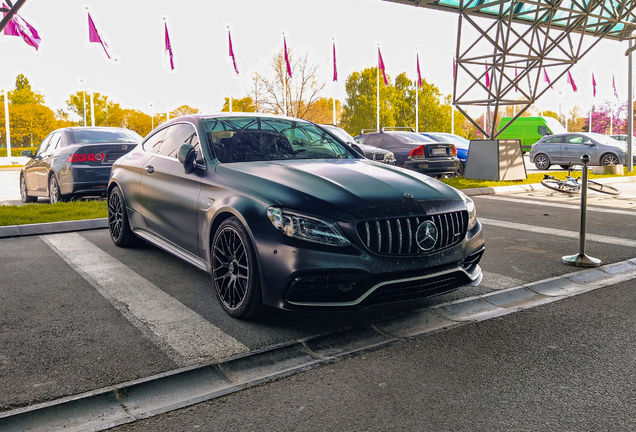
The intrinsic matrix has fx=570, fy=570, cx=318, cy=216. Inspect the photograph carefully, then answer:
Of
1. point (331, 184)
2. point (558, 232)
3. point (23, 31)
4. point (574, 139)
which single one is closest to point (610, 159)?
point (574, 139)

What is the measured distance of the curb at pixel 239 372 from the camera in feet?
9.12

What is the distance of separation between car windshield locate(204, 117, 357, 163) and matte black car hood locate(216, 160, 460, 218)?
242 millimetres

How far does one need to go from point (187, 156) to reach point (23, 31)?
65.2 feet

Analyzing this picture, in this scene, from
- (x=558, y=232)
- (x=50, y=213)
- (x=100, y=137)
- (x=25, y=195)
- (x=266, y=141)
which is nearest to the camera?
(x=266, y=141)

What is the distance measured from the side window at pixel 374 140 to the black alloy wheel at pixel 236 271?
500 inches

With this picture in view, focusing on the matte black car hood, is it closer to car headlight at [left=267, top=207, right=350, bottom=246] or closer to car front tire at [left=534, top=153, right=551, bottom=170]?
car headlight at [left=267, top=207, right=350, bottom=246]

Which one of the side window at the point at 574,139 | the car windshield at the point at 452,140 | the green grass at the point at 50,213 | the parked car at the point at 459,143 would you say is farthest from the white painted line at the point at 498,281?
the side window at the point at 574,139

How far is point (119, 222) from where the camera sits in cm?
665

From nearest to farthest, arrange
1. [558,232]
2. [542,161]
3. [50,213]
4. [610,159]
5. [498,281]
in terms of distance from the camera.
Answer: [498,281]
[558,232]
[50,213]
[610,159]
[542,161]

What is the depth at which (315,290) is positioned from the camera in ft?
12.0

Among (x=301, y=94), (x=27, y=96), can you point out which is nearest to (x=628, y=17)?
(x=301, y=94)

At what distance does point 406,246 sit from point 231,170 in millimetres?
1534

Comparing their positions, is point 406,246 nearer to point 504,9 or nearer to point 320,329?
point 320,329

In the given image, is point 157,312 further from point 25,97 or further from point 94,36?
point 25,97
